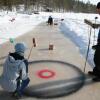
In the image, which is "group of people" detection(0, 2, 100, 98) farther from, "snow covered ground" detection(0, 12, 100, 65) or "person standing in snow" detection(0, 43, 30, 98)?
"snow covered ground" detection(0, 12, 100, 65)

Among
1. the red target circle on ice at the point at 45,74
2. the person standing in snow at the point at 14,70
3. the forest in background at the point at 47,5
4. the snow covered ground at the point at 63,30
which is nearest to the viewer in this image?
the person standing in snow at the point at 14,70

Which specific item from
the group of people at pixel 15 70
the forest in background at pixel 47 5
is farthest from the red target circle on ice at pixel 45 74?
the forest in background at pixel 47 5

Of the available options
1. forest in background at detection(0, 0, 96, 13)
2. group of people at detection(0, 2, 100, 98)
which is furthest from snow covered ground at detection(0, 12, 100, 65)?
forest in background at detection(0, 0, 96, 13)

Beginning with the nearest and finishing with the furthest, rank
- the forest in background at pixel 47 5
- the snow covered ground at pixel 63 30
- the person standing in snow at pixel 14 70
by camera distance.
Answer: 1. the person standing in snow at pixel 14 70
2. the snow covered ground at pixel 63 30
3. the forest in background at pixel 47 5

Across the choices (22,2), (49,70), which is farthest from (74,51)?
(22,2)

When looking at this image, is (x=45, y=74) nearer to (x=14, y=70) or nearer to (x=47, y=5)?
(x=14, y=70)

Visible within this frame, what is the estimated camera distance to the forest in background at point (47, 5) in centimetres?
7368

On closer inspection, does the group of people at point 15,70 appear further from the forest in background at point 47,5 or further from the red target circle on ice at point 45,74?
the forest in background at point 47,5

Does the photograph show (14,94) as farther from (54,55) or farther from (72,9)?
(72,9)


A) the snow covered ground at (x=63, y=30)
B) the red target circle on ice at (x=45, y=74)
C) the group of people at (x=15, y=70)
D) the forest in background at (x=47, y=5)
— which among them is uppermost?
the group of people at (x=15, y=70)

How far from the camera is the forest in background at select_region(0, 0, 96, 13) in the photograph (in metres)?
73.7

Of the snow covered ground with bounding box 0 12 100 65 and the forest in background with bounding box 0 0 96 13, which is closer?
the snow covered ground with bounding box 0 12 100 65

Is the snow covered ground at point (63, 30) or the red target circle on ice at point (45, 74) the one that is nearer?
the red target circle on ice at point (45, 74)

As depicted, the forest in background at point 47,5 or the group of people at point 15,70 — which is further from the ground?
the group of people at point 15,70
